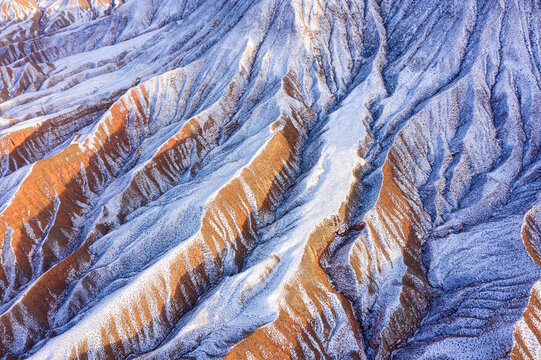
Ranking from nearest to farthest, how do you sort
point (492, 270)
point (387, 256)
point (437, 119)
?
point (492, 270) < point (387, 256) < point (437, 119)

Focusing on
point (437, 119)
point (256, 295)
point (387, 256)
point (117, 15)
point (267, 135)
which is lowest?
point (387, 256)

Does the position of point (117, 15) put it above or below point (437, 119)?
above

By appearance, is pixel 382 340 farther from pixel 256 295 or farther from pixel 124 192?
pixel 124 192

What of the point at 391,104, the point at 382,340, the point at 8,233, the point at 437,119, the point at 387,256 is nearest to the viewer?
the point at 382,340

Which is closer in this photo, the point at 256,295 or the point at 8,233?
the point at 256,295

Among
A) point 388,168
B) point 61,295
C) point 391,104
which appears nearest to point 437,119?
point 391,104

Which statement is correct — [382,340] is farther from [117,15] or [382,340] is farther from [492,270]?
[117,15]
